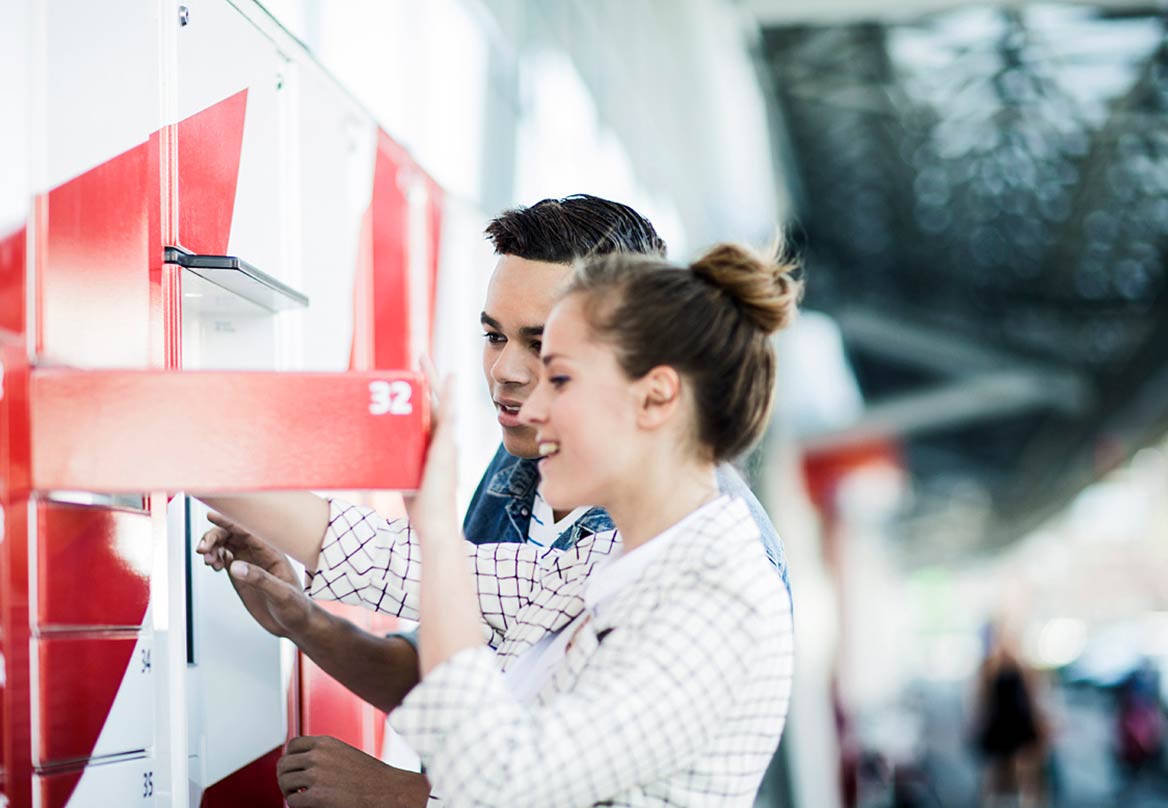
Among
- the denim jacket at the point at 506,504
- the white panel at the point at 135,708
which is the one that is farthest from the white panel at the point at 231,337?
the white panel at the point at 135,708

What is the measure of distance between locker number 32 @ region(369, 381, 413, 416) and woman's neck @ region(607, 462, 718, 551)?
0.95 feet

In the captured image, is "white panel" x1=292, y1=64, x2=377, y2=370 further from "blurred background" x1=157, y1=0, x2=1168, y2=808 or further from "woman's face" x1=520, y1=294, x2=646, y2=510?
"woman's face" x1=520, y1=294, x2=646, y2=510

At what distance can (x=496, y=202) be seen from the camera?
450 centimetres

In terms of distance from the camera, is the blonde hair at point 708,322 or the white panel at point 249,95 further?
the white panel at point 249,95

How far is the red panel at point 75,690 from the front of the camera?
162cm

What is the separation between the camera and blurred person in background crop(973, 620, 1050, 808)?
1109 centimetres

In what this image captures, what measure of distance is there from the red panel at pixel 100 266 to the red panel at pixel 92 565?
0.62 feet

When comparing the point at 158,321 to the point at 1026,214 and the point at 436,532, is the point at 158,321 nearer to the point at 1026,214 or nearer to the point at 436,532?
the point at 436,532

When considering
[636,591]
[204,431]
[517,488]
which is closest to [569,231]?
[517,488]

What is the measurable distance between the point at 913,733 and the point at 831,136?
8.04m

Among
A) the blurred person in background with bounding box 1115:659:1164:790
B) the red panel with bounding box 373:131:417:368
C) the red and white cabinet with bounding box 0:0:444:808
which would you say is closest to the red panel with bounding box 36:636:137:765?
the red and white cabinet with bounding box 0:0:444:808

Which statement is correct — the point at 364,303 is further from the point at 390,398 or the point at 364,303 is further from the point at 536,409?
the point at 390,398

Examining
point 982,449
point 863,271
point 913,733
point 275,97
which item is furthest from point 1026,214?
point 275,97

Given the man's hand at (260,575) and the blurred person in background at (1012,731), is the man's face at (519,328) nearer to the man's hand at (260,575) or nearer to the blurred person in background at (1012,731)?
the man's hand at (260,575)
